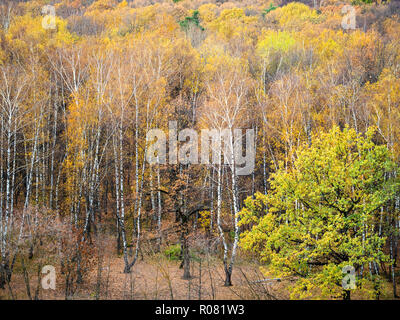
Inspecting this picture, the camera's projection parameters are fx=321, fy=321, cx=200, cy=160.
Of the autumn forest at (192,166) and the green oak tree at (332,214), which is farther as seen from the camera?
the autumn forest at (192,166)

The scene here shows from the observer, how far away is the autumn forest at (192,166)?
14.3m

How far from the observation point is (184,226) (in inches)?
716

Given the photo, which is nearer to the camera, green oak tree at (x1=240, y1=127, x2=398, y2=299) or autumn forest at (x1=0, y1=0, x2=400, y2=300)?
green oak tree at (x1=240, y1=127, x2=398, y2=299)

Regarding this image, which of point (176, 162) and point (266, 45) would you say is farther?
point (266, 45)

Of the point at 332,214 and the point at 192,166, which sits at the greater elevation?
the point at 332,214

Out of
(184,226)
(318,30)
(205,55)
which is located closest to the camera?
(184,226)

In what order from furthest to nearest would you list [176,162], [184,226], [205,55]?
1. [205,55]
2. [176,162]
3. [184,226]

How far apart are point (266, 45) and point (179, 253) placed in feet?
98.9

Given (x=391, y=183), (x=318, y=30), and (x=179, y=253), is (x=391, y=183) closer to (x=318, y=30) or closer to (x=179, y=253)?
(x=179, y=253)

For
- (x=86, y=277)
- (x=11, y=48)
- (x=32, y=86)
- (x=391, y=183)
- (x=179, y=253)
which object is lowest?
(x=179, y=253)

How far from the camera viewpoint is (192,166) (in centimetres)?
2441

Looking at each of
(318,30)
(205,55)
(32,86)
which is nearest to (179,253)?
(32,86)

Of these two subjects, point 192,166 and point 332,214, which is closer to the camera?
point 332,214

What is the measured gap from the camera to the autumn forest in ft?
46.8
